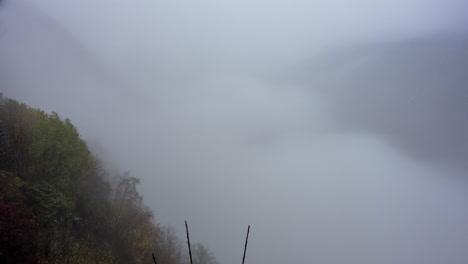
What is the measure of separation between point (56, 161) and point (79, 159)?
283 centimetres

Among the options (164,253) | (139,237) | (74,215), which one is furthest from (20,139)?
(164,253)

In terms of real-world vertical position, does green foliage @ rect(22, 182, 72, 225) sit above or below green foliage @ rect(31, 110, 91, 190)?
below

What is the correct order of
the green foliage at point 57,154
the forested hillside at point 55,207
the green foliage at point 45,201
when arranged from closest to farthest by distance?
the forested hillside at point 55,207, the green foliage at point 45,201, the green foliage at point 57,154

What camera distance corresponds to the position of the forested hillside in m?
27.3

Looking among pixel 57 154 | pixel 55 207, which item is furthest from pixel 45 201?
pixel 57 154

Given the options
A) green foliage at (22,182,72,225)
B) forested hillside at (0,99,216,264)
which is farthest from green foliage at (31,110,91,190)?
green foliage at (22,182,72,225)

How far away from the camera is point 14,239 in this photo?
25.3 m

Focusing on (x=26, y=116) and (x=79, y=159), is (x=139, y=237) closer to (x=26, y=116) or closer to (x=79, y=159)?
(x=79, y=159)

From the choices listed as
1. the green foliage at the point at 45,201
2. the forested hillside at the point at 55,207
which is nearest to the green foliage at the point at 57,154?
the forested hillside at the point at 55,207

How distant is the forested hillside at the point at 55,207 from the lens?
27266 millimetres

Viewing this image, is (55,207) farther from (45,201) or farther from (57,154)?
(57,154)

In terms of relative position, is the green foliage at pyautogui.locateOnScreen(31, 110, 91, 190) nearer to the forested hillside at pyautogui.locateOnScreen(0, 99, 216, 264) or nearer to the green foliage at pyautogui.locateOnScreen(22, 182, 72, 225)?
the forested hillside at pyautogui.locateOnScreen(0, 99, 216, 264)

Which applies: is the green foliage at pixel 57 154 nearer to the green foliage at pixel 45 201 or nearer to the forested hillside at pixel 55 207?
the forested hillside at pixel 55 207

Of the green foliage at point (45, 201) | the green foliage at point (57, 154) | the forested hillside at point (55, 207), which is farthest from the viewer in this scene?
the green foliage at point (57, 154)
